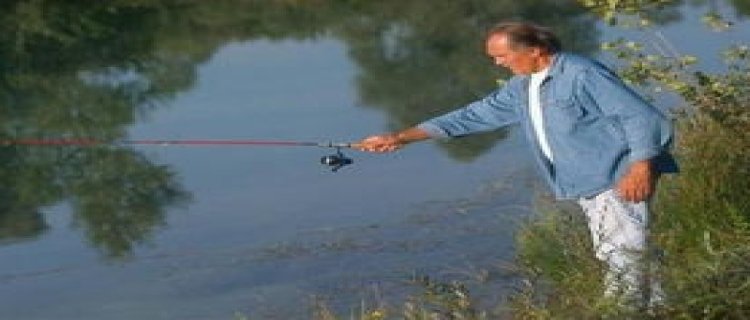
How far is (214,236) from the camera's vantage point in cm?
1023

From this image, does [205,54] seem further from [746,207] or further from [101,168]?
[746,207]

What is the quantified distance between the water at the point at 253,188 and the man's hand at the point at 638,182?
88 cm

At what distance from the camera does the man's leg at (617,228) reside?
15.8 feet

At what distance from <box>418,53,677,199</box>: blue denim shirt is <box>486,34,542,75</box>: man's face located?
67 mm

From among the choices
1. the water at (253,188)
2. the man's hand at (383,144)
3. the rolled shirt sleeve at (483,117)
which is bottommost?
the water at (253,188)

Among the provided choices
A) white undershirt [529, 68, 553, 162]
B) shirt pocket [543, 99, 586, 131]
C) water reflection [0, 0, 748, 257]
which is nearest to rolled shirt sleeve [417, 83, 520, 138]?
white undershirt [529, 68, 553, 162]

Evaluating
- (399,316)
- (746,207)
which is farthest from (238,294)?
(746,207)

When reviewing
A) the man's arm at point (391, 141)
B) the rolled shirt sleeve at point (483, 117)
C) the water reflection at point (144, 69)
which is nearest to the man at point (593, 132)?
the rolled shirt sleeve at point (483, 117)

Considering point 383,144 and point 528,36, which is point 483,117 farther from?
point 528,36

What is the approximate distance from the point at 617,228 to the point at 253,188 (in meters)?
6.63

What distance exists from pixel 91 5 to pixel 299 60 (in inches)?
348

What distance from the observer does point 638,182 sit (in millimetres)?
5047

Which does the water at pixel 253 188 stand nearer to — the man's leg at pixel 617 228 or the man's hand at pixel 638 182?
the man's leg at pixel 617 228

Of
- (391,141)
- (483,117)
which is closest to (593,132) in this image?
(483,117)
